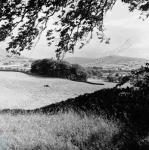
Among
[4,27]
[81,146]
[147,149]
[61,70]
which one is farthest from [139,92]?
[61,70]

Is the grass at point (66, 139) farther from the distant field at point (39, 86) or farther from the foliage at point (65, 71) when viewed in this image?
the foliage at point (65, 71)

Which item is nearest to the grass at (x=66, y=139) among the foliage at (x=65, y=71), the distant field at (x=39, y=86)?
A: the distant field at (x=39, y=86)

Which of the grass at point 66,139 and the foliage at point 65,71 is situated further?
the foliage at point 65,71

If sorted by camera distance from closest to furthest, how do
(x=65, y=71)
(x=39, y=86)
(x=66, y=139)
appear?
(x=66, y=139), (x=39, y=86), (x=65, y=71)

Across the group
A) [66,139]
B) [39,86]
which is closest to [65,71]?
[39,86]

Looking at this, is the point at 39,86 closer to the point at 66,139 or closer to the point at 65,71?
the point at 65,71

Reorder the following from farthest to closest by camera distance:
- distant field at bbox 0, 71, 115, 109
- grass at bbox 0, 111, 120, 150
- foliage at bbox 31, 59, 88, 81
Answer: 1. foliage at bbox 31, 59, 88, 81
2. distant field at bbox 0, 71, 115, 109
3. grass at bbox 0, 111, 120, 150

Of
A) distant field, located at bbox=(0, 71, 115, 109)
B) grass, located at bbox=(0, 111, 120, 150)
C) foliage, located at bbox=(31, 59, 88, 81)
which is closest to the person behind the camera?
grass, located at bbox=(0, 111, 120, 150)

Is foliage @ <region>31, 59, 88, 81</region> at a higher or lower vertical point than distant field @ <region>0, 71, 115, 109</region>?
higher

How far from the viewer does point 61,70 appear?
55594mm

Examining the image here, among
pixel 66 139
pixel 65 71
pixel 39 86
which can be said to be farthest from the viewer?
pixel 65 71

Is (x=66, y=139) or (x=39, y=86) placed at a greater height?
(x=66, y=139)

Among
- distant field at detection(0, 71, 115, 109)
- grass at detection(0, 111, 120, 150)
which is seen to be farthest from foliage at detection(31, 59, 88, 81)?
grass at detection(0, 111, 120, 150)

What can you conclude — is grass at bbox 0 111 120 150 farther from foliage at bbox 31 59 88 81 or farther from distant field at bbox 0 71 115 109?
foliage at bbox 31 59 88 81
